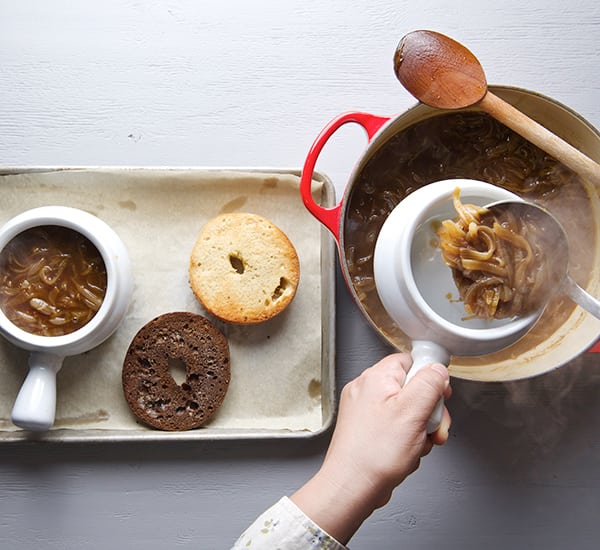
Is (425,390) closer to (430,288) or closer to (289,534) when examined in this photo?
(430,288)

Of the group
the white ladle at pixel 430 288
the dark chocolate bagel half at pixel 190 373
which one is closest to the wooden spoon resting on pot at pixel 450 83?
the white ladle at pixel 430 288

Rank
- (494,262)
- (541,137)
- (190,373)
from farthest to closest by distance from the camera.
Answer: (190,373) < (541,137) < (494,262)

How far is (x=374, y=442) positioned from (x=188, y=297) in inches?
16.1

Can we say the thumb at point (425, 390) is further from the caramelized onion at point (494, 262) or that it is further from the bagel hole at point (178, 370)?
the bagel hole at point (178, 370)

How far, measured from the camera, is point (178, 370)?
1.08 meters

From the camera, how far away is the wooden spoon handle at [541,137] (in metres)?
0.90

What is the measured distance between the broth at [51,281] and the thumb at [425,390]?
483mm

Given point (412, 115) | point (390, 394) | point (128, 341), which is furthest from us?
point (128, 341)

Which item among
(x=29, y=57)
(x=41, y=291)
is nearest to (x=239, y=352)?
(x=41, y=291)

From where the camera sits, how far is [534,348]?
1001 millimetres

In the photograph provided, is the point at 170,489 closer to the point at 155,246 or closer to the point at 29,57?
the point at 155,246

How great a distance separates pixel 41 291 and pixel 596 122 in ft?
3.09

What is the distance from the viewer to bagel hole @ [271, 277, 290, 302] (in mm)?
1051

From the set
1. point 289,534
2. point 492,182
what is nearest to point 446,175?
point 492,182
